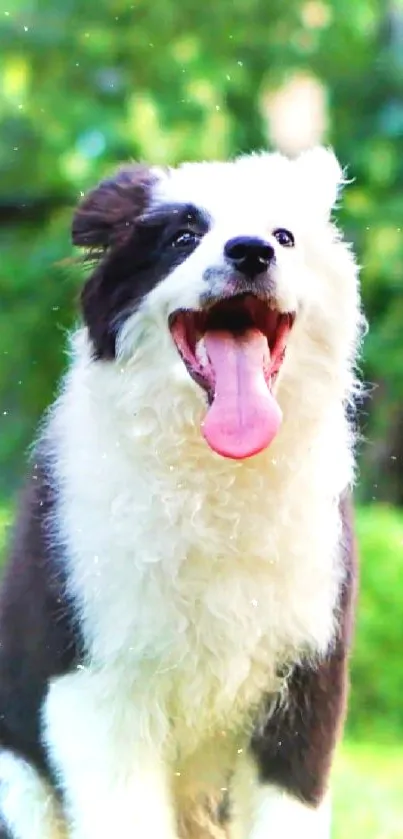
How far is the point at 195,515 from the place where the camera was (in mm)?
2277

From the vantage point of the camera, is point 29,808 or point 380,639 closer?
point 29,808

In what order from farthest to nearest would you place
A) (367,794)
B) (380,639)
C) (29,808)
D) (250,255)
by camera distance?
(380,639) → (367,794) → (29,808) → (250,255)

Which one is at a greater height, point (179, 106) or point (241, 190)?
point (241, 190)

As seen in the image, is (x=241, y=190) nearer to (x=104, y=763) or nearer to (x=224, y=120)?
(x=104, y=763)

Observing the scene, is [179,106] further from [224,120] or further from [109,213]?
[109,213]

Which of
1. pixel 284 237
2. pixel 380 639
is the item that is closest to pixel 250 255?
pixel 284 237

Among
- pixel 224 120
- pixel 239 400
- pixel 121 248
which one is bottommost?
pixel 224 120

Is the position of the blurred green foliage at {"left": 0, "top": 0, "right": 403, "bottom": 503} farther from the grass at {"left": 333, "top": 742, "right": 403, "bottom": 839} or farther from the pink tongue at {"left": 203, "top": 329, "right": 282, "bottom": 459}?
the pink tongue at {"left": 203, "top": 329, "right": 282, "bottom": 459}

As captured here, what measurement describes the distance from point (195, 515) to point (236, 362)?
0.93 feet

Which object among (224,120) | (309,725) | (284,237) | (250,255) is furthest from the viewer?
(224,120)

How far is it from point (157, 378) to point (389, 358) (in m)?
2.34

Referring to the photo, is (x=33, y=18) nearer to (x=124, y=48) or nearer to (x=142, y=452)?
(x=124, y=48)

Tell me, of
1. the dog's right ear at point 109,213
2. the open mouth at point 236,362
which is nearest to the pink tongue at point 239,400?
the open mouth at point 236,362

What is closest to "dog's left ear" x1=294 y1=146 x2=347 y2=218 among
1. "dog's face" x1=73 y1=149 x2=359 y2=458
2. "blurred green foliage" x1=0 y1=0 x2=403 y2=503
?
"dog's face" x1=73 y1=149 x2=359 y2=458
